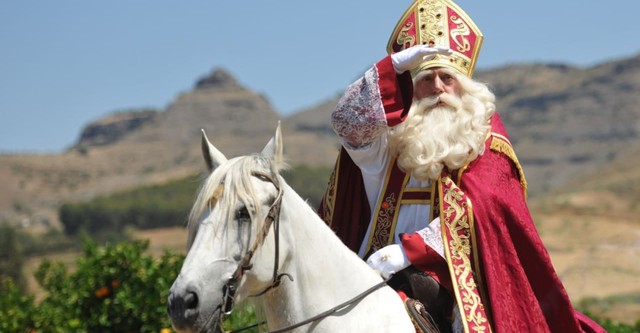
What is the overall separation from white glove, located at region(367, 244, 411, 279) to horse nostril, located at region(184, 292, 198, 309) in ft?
3.82

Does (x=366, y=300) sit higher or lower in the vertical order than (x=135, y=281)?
higher

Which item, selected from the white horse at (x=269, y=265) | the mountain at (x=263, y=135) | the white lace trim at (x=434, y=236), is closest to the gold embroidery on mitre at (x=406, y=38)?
the white lace trim at (x=434, y=236)

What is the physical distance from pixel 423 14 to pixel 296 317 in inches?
79.0

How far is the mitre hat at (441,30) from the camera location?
495cm

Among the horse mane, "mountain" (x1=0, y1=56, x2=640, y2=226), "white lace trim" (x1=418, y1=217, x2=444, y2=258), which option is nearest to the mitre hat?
"white lace trim" (x1=418, y1=217, x2=444, y2=258)

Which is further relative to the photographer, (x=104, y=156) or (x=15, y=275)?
(x=104, y=156)

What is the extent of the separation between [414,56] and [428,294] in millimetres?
1119

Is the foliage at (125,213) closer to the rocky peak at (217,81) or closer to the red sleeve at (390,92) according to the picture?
the rocky peak at (217,81)

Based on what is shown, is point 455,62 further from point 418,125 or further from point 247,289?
point 247,289

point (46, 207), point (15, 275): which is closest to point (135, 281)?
point (15, 275)

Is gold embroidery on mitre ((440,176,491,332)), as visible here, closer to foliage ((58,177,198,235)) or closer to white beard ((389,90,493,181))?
white beard ((389,90,493,181))

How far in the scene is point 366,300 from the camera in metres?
3.99

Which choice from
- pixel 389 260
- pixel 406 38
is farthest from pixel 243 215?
pixel 406 38

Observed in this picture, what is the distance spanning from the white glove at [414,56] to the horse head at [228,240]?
1052mm
